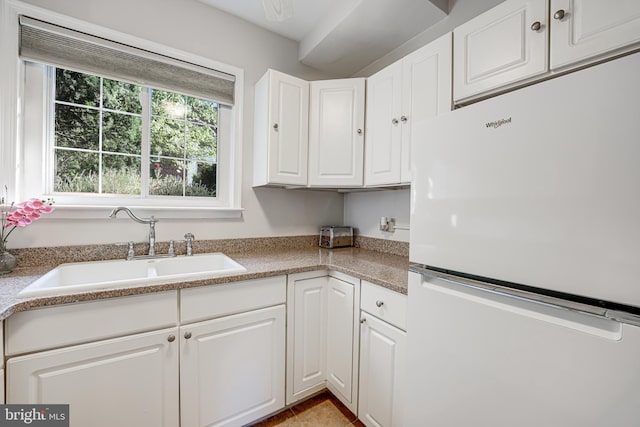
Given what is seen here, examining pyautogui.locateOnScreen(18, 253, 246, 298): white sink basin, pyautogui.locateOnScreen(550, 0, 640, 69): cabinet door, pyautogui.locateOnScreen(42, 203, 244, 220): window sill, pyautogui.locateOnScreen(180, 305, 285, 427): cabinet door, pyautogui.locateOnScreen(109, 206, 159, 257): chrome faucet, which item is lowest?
pyautogui.locateOnScreen(180, 305, 285, 427): cabinet door

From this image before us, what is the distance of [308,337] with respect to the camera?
1.52 metres

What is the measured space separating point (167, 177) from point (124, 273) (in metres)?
0.66

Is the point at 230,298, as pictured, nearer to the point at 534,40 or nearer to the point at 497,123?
the point at 497,123

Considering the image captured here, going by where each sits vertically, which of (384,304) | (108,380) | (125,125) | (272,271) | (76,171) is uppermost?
(125,125)

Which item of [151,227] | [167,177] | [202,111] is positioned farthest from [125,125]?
[151,227]

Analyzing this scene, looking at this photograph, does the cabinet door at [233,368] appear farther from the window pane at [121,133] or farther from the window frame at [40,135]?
the window pane at [121,133]

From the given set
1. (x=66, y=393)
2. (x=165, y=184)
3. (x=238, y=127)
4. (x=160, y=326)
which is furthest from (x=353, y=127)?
(x=66, y=393)

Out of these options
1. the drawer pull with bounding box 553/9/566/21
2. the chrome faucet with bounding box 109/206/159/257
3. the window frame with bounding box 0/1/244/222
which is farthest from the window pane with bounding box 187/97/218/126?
the drawer pull with bounding box 553/9/566/21


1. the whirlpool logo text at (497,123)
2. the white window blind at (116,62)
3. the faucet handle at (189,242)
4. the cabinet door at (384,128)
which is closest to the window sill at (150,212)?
the faucet handle at (189,242)

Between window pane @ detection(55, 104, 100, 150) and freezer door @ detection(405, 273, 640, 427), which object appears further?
window pane @ detection(55, 104, 100, 150)

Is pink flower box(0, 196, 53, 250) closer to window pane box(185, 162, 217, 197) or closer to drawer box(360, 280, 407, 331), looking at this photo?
window pane box(185, 162, 217, 197)

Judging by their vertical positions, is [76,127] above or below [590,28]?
below

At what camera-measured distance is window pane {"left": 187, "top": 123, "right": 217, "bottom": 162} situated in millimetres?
1848

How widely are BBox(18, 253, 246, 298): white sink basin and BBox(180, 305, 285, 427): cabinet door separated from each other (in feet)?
0.82
